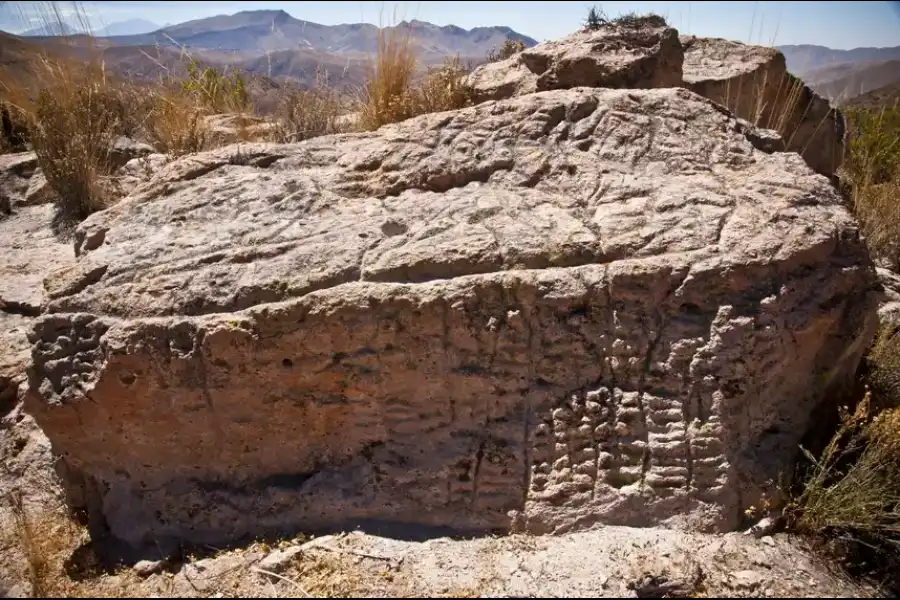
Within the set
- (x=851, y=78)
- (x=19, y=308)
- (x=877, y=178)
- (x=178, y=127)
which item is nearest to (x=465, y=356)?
(x=19, y=308)

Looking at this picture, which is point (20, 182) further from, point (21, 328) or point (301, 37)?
point (301, 37)

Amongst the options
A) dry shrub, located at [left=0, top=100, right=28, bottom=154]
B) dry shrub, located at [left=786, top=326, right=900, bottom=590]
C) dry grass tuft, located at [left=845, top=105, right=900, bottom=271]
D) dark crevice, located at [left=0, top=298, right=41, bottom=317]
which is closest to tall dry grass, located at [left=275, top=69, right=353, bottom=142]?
dark crevice, located at [left=0, top=298, right=41, bottom=317]

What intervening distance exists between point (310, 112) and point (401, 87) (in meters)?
0.85

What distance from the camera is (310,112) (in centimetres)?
460

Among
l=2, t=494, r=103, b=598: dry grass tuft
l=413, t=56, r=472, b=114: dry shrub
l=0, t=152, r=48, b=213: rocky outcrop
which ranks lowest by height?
l=2, t=494, r=103, b=598: dry grass tuft

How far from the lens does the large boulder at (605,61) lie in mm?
3582

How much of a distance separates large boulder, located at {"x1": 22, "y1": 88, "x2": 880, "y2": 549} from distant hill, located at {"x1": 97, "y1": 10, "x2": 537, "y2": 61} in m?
2.24

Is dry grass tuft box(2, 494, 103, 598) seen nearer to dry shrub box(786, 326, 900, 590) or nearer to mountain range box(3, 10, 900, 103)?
dry shrub box(786, 326, 900, 590)

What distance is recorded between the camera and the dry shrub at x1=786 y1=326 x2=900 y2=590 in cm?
218

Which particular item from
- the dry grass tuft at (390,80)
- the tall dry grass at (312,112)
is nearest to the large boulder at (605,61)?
the dry grass tuft at (390,80)

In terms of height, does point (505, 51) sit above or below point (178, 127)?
above

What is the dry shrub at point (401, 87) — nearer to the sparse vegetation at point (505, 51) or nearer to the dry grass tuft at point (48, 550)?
the sparse vegetation at point (505, 51)

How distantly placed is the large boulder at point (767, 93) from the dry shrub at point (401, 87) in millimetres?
1818

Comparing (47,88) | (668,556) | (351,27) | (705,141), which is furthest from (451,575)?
(47,88)
